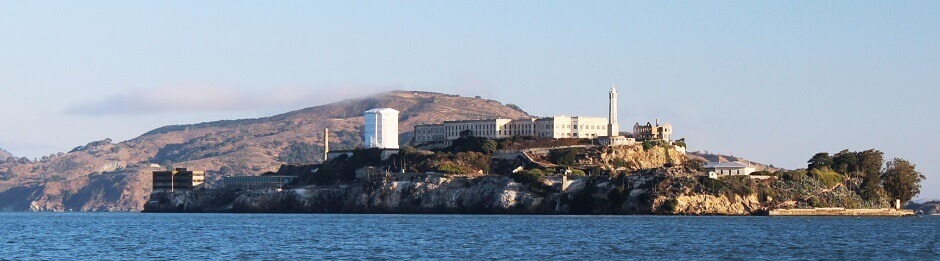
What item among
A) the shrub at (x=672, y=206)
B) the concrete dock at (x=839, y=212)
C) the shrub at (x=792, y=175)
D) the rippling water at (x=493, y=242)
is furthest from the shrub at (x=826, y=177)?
the rippling water at (x=493, y=242)

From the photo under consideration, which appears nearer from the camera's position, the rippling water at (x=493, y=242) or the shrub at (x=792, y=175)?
the rippling water at (x=493, y=242)

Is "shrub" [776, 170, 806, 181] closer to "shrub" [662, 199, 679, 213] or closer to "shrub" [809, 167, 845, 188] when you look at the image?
"shrub" [809, 167, 845, 188]

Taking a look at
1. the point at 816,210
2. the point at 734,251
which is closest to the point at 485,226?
the point at 734,251

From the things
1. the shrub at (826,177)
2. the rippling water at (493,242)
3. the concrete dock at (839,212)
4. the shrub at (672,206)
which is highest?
the shrub at (826,177)

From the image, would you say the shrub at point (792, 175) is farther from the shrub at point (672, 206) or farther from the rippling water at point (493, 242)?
the rippling water at point (493, 242)

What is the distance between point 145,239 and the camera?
370 ft

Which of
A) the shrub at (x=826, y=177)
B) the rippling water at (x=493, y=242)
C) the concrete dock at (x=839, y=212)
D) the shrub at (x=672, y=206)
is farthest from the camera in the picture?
the shrub at (x=826, y=177)

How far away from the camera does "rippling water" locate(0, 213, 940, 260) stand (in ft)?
297

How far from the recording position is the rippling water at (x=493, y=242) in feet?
297

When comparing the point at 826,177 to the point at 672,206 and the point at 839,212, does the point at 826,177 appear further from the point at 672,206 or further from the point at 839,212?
the point at 672,206

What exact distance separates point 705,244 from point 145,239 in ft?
139

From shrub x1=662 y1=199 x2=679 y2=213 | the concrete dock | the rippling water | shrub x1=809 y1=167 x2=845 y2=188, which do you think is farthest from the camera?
shrub x1=809 y1=167 x2=845 y2=188

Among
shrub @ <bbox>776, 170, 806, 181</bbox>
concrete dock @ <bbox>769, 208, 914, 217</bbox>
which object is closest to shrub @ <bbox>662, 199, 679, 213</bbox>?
concrete dock @ <bbox>769, 208, 914, 217</bbox>

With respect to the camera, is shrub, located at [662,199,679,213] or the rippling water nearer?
the rippling water
